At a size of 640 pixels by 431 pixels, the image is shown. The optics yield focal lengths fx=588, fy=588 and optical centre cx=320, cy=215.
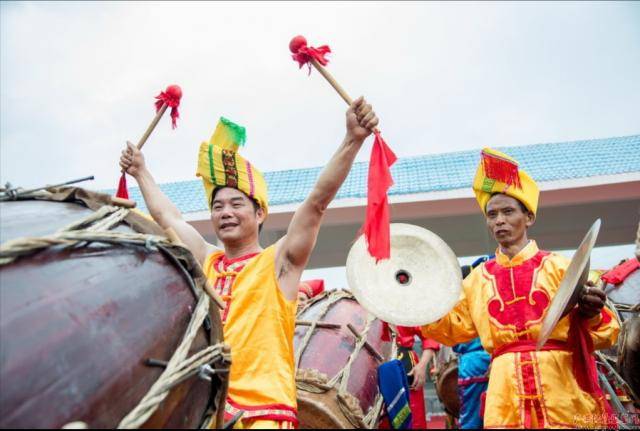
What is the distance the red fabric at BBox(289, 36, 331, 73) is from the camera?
8.26ft

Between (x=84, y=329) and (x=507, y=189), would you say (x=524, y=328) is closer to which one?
(x=507, y=189)

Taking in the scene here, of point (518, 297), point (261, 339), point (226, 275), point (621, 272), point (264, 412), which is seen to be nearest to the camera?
point (264, 412)

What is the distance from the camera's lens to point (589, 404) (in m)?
2.94

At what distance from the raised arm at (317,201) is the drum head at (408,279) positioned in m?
0.46

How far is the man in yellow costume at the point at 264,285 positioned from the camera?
2.26 meters

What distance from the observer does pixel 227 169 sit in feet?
10.1

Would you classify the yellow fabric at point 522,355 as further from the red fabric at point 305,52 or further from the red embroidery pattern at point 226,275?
the red fabric at point 305,52

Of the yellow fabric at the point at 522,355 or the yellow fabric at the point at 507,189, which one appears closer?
the yellow fabric at the point at 522,355

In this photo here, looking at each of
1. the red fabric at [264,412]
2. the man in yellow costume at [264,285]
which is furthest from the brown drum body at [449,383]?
the red fabric at [264,412]

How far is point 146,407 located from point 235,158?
6.55ft

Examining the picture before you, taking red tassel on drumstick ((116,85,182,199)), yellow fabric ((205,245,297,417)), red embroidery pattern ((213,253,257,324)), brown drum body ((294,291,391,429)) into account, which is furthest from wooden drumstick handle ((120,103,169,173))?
brown drum body ((294,291,391,429))

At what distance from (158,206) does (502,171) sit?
6.66ft

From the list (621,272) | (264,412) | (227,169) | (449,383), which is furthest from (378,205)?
(449,383)

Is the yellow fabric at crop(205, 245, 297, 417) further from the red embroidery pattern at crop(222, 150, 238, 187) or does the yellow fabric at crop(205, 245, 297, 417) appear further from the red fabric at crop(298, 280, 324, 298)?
the red fabric at crop(298, 280, 324, 298)
